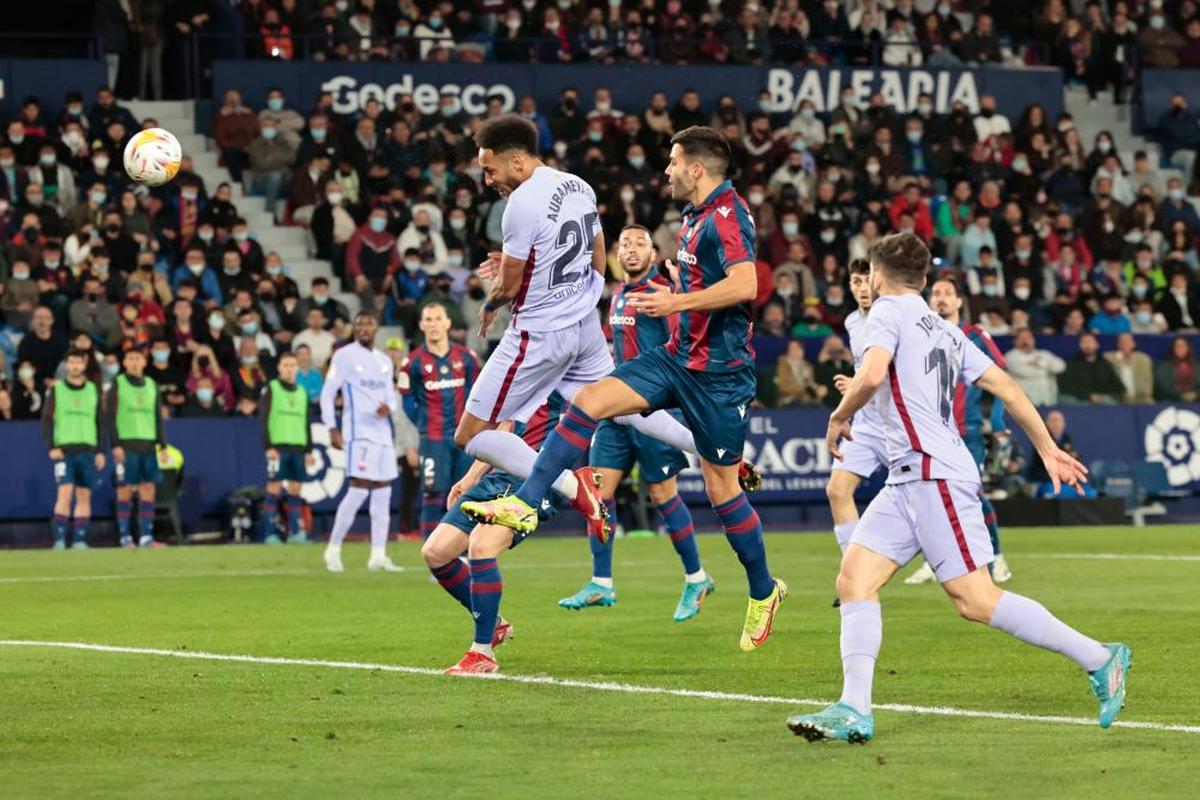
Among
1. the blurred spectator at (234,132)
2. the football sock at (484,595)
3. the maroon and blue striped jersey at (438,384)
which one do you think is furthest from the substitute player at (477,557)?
the blurred spectator at (234,132)

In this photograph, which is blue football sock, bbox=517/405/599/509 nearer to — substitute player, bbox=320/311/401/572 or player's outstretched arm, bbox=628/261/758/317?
player's outstretched arm, bbox=628/261/758/317

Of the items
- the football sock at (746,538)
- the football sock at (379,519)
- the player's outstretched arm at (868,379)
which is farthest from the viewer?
the football sock at (379,519)

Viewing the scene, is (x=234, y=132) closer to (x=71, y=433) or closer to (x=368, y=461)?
(x=71, y=433)

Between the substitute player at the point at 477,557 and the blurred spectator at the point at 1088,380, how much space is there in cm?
1929

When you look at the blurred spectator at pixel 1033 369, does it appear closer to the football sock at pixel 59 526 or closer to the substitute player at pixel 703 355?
the football sock at pixel 59 526

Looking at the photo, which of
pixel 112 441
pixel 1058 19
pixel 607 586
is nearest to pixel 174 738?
pixel 607 586

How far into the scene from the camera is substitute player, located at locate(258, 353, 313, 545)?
83.8ft

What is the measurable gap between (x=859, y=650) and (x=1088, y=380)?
22514mm

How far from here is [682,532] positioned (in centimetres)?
1403

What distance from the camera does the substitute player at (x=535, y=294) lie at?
10.9 m

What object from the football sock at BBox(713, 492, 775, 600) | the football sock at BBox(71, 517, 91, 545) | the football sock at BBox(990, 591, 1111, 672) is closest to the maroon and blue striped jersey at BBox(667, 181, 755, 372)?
the football sock at BBox(713, 492, 775, 600)

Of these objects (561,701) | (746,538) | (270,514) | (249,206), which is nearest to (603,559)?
(746,538)

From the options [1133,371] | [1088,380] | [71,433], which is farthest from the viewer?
[1133,371]

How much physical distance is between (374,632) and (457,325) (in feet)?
49.5
